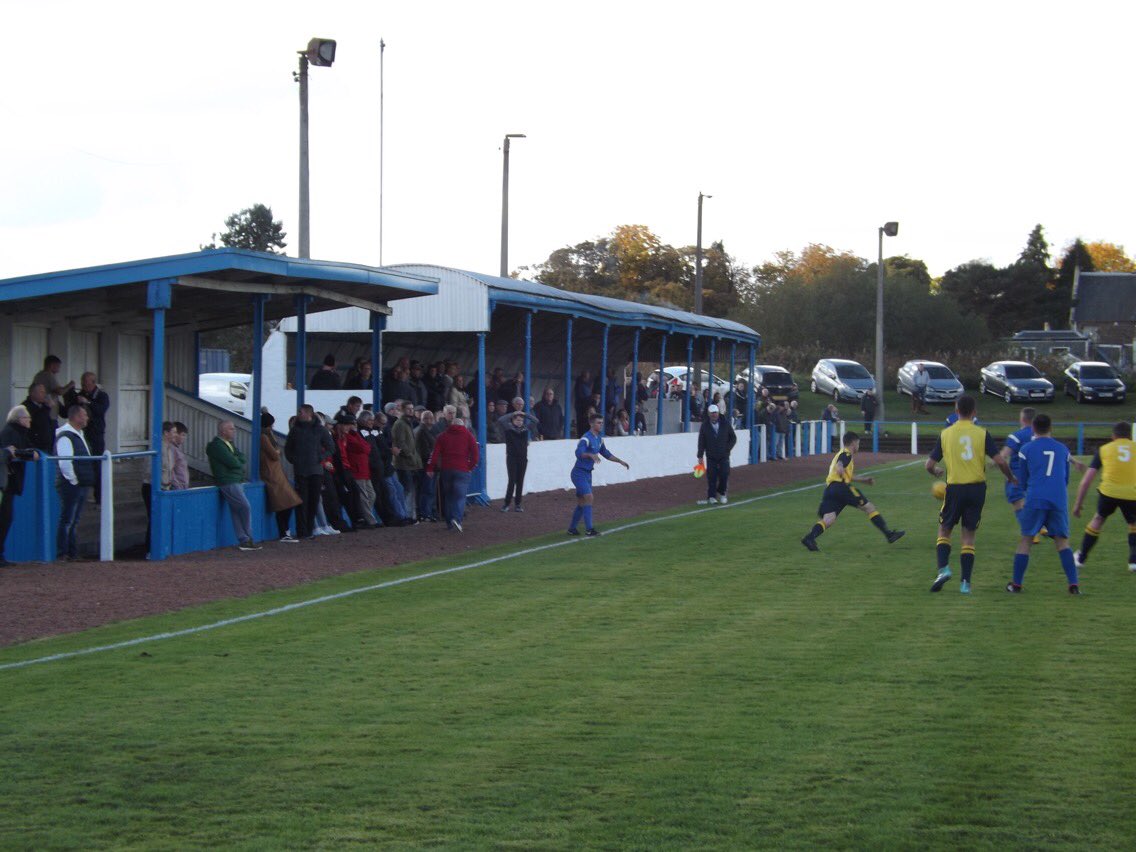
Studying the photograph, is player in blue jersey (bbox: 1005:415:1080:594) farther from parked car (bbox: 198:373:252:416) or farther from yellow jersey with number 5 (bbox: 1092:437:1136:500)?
parked car (bbox: 198:373:252:416)

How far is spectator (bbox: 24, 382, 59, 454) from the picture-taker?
52.1ft

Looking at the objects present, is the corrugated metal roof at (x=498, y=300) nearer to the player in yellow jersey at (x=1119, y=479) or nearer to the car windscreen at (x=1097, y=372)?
the player in yellow jersey at (x=1119, y=479)

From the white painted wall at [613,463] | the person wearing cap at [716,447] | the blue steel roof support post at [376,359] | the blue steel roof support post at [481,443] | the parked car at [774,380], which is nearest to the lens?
the blue steel roof support post at [376,359]

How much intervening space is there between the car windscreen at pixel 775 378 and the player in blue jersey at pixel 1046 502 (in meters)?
43.5

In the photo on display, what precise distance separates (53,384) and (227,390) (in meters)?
17.2

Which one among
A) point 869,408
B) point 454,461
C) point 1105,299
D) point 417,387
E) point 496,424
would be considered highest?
point 1105,299

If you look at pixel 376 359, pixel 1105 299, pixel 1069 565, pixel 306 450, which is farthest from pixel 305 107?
pixel 1105 299

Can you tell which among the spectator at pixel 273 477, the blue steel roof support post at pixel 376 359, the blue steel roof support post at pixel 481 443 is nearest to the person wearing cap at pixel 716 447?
the blue steel roof support post at pixel 481 443

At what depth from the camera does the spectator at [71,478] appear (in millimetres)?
15516

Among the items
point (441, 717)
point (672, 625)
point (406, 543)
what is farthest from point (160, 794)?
point (406, 543)

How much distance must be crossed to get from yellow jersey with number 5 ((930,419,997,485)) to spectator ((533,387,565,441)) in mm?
16156

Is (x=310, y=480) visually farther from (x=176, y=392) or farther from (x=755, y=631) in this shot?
(x=755, y=631)

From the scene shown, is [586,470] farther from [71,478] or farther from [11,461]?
[11,461]

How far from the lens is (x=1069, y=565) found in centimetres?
1307
